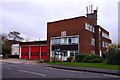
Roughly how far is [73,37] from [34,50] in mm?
16998

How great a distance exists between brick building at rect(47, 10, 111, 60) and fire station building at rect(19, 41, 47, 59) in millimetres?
6336

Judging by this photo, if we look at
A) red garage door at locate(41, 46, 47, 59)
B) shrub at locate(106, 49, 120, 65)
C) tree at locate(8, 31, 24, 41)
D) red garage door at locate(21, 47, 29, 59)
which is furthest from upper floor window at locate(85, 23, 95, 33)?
tree at locate(8, 31, 24, 41)

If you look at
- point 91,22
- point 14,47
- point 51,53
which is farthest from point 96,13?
point 14,47

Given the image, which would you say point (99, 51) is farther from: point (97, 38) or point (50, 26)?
point (50, 26)

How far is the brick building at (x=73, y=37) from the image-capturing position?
51125 mm

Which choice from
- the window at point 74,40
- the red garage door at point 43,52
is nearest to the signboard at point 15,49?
the red garage door at point 43,52

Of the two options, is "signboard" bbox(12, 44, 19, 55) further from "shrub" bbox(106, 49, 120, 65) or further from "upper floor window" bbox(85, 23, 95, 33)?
"shrub" bbox(106, 49, 120, 65)

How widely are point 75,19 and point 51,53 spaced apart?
10259 millimetres

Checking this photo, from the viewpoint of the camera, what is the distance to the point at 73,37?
52531 mm

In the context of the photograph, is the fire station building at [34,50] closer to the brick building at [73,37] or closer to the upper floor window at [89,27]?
the brick building at [73,37]

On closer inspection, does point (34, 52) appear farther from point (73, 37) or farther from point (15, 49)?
point (73, 37)

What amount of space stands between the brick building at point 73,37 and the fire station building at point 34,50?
20.8 feet

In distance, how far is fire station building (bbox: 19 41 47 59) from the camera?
63494 mm

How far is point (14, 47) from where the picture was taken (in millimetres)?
76312
